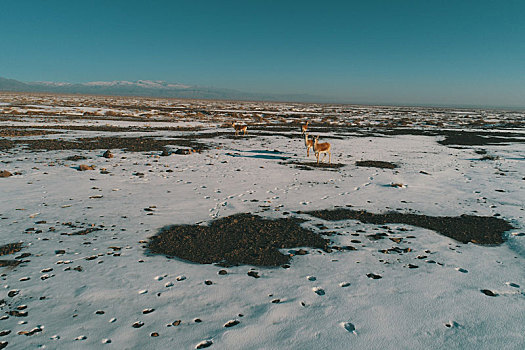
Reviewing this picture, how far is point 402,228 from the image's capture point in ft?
28.1

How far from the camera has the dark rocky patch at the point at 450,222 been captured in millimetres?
8001

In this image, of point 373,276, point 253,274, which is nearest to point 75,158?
point 253,274

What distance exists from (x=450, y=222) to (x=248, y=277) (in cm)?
664

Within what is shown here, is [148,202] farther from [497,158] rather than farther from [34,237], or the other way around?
[497,158]

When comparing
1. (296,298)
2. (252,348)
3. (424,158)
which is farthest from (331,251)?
(424,158)

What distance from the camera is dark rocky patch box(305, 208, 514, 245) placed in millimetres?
8001

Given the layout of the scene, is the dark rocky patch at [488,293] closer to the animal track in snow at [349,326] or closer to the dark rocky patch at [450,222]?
the dark rocky patch at [450,222]

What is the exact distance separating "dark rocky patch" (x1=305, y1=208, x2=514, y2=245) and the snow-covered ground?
0.37 metres

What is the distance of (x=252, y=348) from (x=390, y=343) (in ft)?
6.47

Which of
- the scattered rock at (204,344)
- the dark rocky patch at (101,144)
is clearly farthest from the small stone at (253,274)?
the dark rocky patch at (101,144)

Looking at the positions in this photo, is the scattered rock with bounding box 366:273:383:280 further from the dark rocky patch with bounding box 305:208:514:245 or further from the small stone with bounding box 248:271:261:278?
the dark rocky patch with bounding box 305:208:514:245

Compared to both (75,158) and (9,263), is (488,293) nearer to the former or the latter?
(9,263)

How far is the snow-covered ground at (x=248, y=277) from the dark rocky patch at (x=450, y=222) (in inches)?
14.5

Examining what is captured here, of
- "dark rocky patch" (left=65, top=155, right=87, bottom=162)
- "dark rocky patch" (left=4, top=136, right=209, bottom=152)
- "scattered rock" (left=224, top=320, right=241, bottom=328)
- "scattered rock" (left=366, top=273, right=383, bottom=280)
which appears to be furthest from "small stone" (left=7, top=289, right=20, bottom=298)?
"dark rocky patch" (left=4, top=136, right=209, bottom=152)
